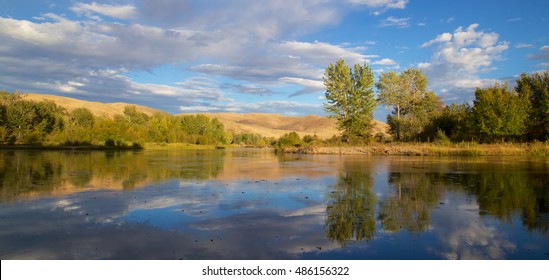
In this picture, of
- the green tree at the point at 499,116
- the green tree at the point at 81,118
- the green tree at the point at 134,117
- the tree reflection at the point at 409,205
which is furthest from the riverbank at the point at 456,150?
the green tree at the point at 134,117

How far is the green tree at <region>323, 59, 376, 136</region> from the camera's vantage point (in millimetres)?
54094

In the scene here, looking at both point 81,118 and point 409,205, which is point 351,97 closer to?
point 409,205

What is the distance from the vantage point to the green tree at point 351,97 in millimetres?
54094

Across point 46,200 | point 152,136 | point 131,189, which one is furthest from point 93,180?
point 152,136

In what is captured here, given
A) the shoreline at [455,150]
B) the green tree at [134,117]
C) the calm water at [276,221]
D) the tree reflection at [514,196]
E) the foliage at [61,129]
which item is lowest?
the calm water at [276,221]

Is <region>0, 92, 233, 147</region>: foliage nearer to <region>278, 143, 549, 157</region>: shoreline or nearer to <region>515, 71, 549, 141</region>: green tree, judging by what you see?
<region>278, 143, 549, 157</region>: shoreline

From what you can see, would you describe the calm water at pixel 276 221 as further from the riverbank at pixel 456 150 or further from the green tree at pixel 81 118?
the green tree at pixel 81 118

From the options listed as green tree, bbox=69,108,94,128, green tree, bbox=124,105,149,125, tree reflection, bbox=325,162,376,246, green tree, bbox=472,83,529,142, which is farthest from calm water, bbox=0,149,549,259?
green tree, bbox=124,105,149,125

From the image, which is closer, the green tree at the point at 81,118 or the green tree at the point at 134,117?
the green tree at the point at 81,118

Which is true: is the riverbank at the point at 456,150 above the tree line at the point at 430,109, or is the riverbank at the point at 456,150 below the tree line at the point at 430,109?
below

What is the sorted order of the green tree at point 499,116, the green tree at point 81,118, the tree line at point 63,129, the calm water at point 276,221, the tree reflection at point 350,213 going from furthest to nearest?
1. the green tree at point 81,118
2. the tree line at point 63,129
3. the green tree at point 499,116
4. the tree reflection at point 350,213
5. the calm water at point 276,221

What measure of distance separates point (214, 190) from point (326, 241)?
738cm

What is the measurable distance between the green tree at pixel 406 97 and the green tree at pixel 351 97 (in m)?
6.26

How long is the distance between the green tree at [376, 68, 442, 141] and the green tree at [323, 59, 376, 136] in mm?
6263
